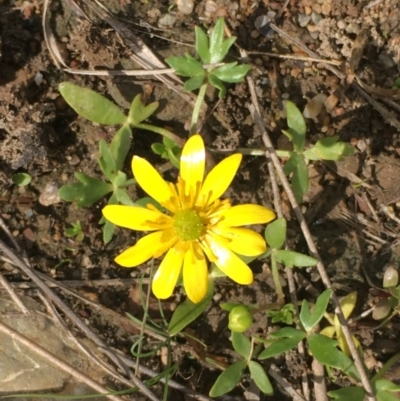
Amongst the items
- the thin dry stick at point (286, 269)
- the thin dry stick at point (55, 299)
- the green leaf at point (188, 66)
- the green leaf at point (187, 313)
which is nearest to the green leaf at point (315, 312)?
the thin dry stick at point (286, 269)

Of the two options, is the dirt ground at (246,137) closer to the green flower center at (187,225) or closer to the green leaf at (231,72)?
the green leaf at (231,72)

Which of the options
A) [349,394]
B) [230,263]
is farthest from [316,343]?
[230,263]

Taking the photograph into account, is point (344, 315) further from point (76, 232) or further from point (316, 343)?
point (76, 232)

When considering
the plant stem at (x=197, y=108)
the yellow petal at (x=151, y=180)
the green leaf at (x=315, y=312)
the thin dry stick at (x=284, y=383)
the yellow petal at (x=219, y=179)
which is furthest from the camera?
the thin dry stick at (x=284, y=383)

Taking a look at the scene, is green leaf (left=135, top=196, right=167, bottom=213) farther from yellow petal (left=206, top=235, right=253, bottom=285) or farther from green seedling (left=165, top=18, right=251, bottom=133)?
green seedling (left=165, top=18, right=251, bottom=133)

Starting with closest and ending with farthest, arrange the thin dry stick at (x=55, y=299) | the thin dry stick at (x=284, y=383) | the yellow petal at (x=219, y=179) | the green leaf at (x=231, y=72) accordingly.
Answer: the yellow petal at (x=219, y=179)
the green leaf at (x=231, y=72)
the thin dry stick at (x=55, y=299)
the thin dry stick at (x=284, y=383)

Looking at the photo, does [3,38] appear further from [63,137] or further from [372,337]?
[372,337]

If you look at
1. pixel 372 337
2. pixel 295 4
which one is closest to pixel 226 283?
pixel 372 337
